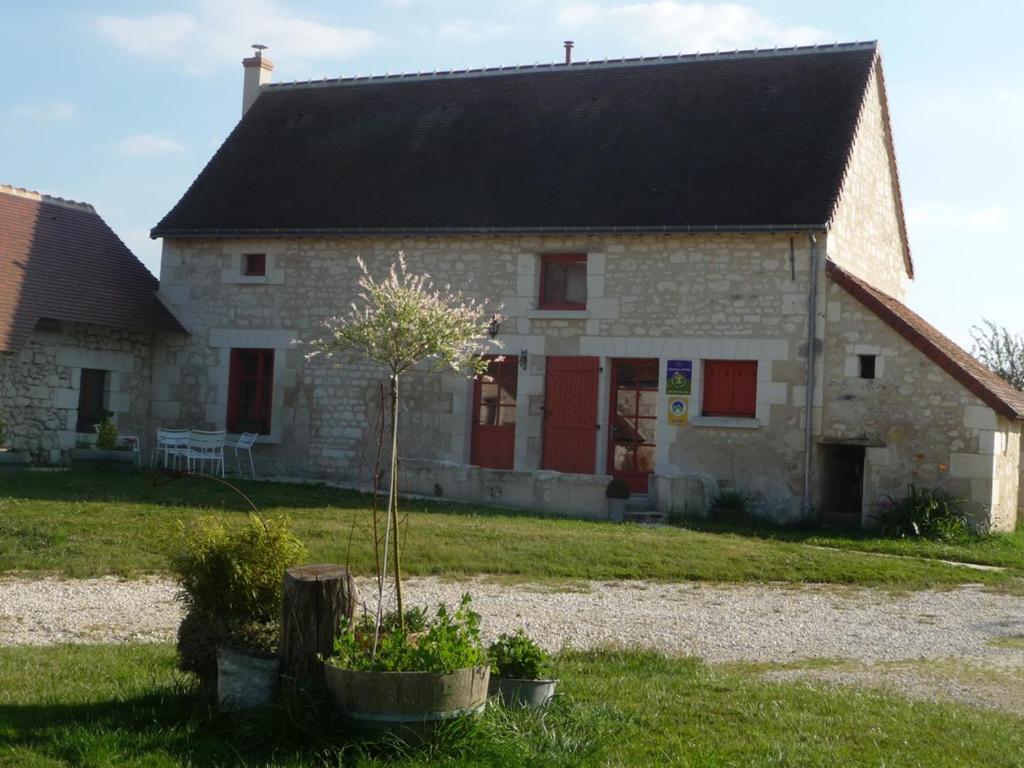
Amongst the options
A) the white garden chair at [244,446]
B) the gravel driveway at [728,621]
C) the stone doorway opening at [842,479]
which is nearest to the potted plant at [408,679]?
the gravel driveway at [728,621]

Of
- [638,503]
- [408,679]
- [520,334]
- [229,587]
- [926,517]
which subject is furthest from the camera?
[520,334]

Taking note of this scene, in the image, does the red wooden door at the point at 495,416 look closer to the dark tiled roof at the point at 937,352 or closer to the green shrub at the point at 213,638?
the dark tiled roof at the point at 937,352

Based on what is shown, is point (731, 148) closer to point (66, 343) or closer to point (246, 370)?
point (246, 370)

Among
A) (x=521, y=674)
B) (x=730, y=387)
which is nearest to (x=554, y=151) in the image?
(x=730, y=387)

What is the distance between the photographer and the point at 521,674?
6.01 meters

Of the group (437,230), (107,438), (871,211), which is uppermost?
(871,211)

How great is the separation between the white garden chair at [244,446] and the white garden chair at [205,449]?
0.20 m

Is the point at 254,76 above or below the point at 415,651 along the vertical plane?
above

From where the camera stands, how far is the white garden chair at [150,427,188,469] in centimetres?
1866

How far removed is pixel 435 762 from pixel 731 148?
14237 millimetres

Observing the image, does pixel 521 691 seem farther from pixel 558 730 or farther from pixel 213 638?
pixel 213 638

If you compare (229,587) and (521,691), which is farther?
(229,587)

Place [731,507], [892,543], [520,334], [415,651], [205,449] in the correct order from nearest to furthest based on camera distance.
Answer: [415,651] → [892,543] → [731,507] → [520,334] → [205,449]

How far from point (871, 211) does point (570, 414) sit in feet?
18.5
